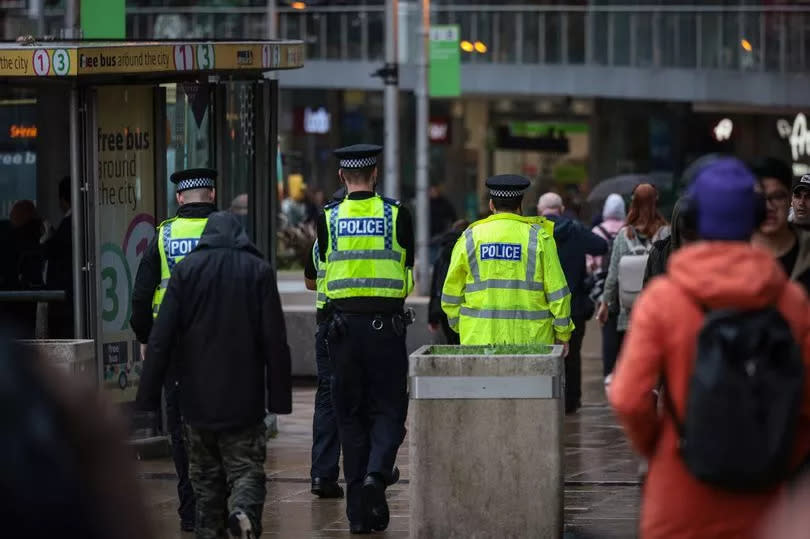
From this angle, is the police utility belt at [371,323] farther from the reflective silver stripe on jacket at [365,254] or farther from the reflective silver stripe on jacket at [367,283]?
the reflective silver stripe on jacket at [365,254]

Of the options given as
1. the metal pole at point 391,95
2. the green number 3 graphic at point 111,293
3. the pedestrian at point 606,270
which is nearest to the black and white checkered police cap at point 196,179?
the green number 3 graphic at point 111,293

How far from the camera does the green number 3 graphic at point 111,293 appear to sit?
11.0 meters

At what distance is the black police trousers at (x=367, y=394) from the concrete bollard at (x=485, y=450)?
877 mm

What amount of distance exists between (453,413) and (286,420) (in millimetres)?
5790

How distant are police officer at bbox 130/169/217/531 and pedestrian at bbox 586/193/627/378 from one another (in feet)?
19.2

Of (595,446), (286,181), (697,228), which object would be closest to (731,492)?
(697,228)

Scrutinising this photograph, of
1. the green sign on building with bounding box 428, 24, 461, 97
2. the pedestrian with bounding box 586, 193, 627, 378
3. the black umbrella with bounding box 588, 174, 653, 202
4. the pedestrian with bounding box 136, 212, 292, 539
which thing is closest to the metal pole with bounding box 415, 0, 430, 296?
the green sign on building with bounding box 428, 24, 461, 97

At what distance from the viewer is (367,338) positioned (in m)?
8.76

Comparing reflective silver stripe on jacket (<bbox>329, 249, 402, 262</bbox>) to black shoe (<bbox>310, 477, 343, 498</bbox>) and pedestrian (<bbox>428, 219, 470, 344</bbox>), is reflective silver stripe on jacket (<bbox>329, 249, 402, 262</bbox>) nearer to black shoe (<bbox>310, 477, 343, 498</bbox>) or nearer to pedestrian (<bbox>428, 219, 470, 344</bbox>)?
black shoe (<bbox>310, 477, 343, 498</bbox>)

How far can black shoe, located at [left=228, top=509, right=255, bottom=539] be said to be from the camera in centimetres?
723

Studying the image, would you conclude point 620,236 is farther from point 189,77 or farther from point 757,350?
point 757,350

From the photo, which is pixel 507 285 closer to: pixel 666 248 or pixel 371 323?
pixel 371 323

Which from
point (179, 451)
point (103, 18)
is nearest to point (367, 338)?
point (179, 451)

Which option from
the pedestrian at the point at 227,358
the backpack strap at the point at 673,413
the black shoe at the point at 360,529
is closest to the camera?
the backpack strap at the point at 673,413
